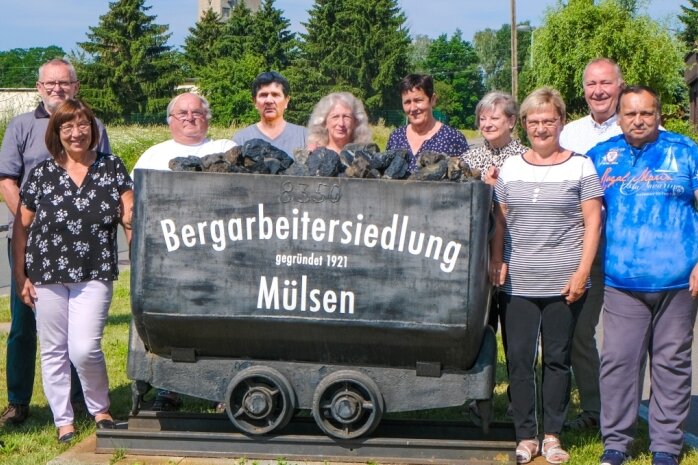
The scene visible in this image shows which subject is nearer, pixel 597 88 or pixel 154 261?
pixel 154 261

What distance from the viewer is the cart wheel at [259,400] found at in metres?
4.66

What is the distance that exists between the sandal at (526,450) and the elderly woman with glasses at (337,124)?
1.80 meters

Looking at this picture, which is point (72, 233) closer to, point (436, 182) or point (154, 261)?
point (154, 261)

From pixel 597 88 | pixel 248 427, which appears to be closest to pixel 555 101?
pixel 597 88

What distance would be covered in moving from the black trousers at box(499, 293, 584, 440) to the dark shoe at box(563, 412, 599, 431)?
0.71 metres

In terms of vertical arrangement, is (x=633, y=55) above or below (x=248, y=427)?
above

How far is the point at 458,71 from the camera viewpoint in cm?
9944

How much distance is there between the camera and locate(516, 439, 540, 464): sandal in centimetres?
490

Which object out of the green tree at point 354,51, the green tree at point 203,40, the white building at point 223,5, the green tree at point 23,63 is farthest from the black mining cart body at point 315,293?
the white building at point 223,5

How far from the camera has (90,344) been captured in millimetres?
5184

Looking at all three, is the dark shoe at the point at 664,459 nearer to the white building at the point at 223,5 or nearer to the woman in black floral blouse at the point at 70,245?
the woman in black floral blouse at the point at 70,245

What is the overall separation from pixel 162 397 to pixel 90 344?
92 centimetres

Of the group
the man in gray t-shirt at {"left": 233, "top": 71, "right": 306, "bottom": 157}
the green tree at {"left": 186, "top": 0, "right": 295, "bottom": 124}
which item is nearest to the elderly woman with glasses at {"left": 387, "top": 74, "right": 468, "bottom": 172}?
the man in gray t-shirt at {"left": 233, "top": 71, "right": 306, "bottom": 157}

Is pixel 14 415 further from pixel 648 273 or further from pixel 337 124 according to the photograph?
pixel 648 273
